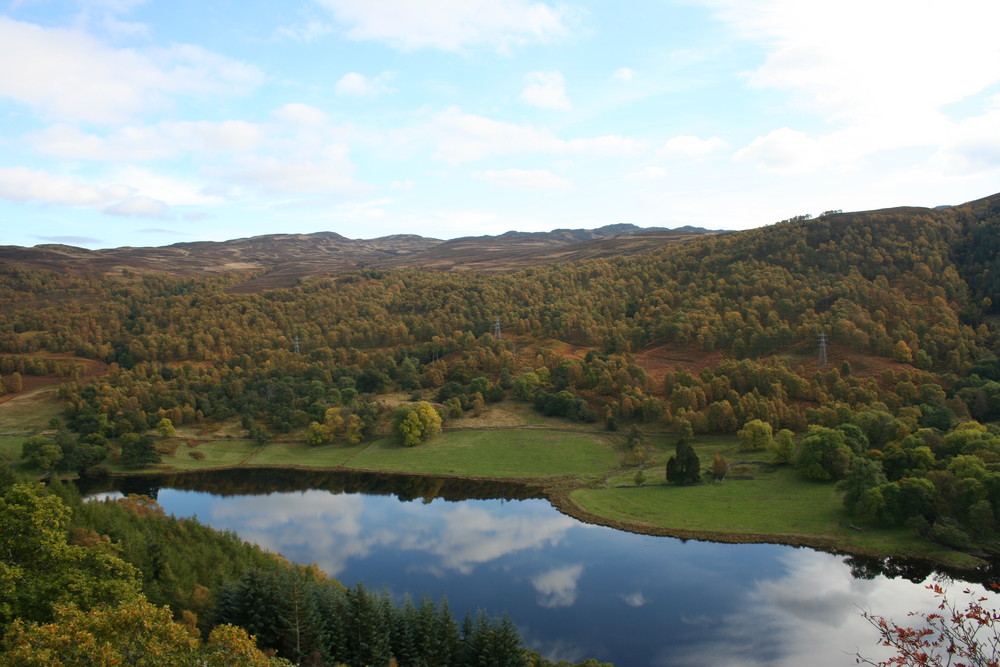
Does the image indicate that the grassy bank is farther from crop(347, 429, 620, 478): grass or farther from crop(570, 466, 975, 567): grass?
crop(570, 466, 975, 567): grass

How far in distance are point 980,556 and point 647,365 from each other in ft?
167

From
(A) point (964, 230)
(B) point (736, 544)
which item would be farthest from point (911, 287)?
(B) point (736, 544)

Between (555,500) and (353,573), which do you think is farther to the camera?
(555,500)

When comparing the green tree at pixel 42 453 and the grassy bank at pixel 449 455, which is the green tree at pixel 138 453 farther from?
the green tree at pixel 42 453

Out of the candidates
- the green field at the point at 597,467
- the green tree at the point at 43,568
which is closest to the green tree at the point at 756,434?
the green field at the point at 597,467

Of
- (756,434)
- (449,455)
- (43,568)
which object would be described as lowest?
(449,455)

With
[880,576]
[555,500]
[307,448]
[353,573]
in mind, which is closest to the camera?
[880,576]

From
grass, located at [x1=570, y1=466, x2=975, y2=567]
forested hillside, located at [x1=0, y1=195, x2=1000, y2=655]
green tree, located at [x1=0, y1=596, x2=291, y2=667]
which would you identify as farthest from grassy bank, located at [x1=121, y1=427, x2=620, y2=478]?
green tree, located at [x1=0, y1=596, x2=291, y2=667]

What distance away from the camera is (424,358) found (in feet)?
343

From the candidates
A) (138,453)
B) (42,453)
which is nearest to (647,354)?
(138,453)

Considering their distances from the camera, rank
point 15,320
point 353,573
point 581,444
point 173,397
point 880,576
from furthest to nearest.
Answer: point 15,320 → point 173,397 → point 581,444 → point 353,573 → point 880,576

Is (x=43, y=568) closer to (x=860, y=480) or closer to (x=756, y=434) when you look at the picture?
(x=860, y=480)

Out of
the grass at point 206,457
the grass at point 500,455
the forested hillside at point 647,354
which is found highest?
the forested hillside at point 647,354

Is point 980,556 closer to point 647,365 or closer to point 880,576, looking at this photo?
point 880,576
